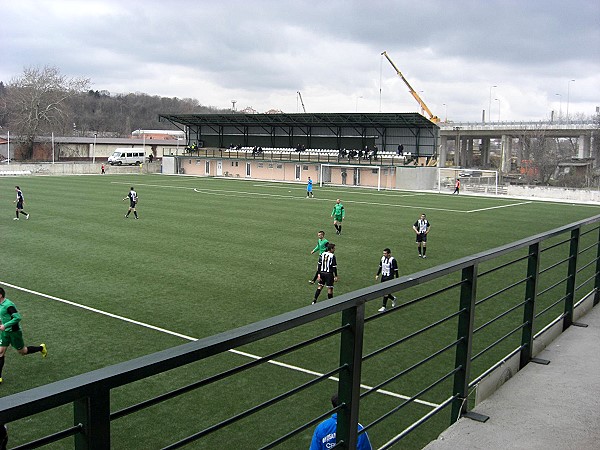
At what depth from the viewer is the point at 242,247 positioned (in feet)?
75.6

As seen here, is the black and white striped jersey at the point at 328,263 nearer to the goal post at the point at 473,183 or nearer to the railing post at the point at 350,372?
the railing post at the point at 350,372

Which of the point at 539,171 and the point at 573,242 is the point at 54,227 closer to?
the point at 573,242

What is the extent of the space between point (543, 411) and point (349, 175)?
208 ft

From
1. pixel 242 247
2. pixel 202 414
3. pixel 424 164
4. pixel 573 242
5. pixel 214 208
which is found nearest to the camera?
pixel 573 242

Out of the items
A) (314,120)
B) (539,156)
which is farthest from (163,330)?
(539,156)

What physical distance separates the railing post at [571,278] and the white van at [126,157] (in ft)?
278

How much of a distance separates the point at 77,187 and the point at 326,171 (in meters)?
28.7

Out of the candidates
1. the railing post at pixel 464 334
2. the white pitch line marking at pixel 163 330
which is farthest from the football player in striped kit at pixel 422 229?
the railing post at pixel 464 334

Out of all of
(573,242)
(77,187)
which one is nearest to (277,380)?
(573,242)

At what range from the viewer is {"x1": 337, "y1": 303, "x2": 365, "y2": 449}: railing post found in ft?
9.39

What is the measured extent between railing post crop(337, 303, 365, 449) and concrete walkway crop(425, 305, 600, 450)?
0.88 m

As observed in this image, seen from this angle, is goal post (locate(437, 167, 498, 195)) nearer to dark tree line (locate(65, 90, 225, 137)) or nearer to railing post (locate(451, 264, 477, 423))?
railing post (locate(451, 264, 477, 423))

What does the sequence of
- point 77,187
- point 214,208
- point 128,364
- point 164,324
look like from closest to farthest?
point 128,364 → point 164,324 → point 214,208 → point 77,187

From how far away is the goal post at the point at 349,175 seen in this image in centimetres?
6519
